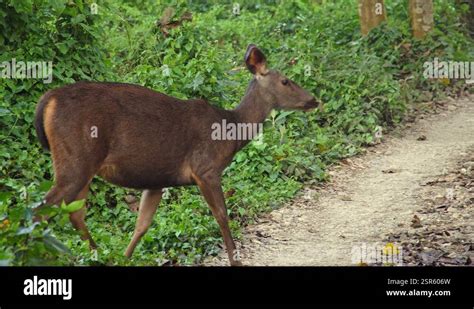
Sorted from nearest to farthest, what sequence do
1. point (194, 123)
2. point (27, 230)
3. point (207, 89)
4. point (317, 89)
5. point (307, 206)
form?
1. point (27, 230)
2. point (194, 123)
3. point (307, 206)
4. point (207, 89)
5. point (317, 89)

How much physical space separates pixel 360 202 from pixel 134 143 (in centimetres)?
338

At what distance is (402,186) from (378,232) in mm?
1703

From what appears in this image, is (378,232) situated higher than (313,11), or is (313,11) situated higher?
(313,11)

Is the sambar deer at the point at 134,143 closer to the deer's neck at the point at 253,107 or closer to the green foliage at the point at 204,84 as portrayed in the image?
the deer's neck at the point at 253,107

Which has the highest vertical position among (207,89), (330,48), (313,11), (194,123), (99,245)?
(313,11)

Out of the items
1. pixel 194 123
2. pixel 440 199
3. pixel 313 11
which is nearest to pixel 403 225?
pixel 440 199

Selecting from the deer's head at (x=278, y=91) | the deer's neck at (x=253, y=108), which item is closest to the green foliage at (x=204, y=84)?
the deer's neck at (x=253, y=108)

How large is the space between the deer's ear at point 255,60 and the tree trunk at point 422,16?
23.1 ft

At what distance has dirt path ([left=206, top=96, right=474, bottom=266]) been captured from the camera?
9500mm

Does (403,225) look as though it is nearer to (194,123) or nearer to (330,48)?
(194,123)

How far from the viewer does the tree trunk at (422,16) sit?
16.0m

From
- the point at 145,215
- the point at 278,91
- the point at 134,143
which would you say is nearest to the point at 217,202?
the point at 145,215

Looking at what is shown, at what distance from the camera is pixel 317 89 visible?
1415 centimetres

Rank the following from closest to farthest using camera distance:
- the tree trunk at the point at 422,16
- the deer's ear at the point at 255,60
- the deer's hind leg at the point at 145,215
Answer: the deer's hind leg at the point at 145,215, the deer's ear at the point at 255,60, the tree trunk at the point at 422,16
